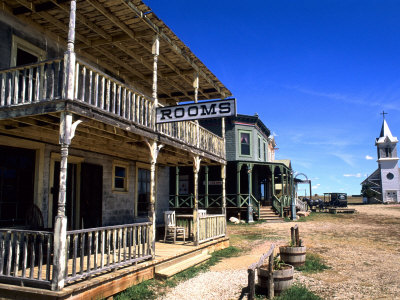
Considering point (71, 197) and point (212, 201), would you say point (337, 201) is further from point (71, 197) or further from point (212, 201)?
point (71, 197)

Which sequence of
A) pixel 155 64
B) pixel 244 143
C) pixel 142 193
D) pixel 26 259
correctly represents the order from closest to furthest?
1. pixel 26 259
2. pixel 155 64
3. pixel 142 193
4. pixel 244 143

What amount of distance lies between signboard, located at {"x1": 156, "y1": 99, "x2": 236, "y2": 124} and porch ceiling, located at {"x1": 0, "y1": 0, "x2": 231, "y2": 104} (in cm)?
220

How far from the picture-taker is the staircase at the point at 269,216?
79.2 ft

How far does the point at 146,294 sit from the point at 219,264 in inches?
150

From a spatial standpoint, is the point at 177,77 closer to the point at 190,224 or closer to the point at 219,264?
the point at 190,224

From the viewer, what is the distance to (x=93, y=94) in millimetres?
8664

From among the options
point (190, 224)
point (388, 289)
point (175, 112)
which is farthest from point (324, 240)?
point (175, 112)

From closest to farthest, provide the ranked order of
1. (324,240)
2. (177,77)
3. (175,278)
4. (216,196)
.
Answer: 1. (175,278)
2. (177,77)
3. (324,240)
4. (216,196)

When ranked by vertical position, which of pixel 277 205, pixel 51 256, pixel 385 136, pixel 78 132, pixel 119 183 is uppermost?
pixel 385 136

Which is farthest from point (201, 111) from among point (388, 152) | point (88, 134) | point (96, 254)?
point (388, 152)

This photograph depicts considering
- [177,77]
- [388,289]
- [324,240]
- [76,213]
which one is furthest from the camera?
[324,240]

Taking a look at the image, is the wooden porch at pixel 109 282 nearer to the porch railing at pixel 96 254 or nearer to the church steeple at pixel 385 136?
the porch railing at pixel 96 254

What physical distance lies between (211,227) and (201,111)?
540 centimetres

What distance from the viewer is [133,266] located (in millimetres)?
7711
